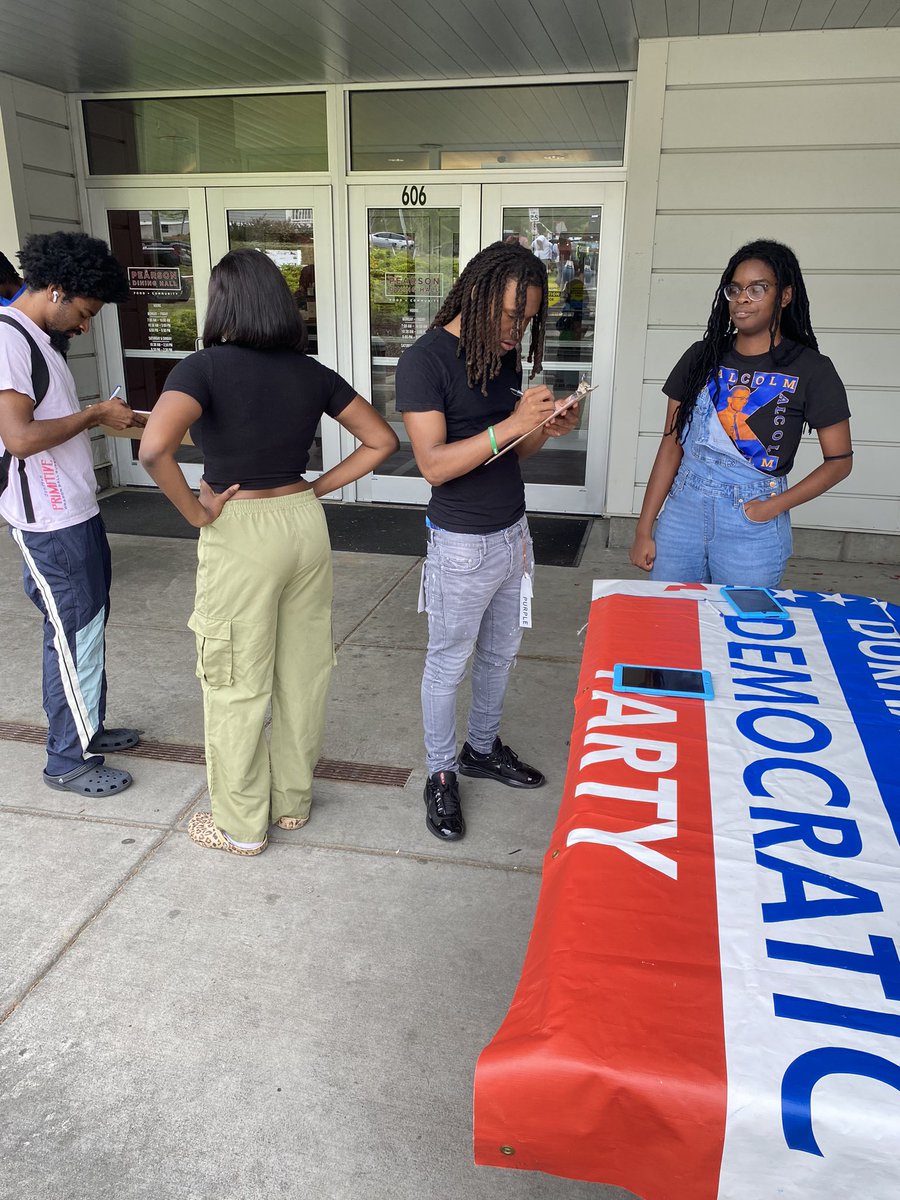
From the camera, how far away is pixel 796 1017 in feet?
3.34

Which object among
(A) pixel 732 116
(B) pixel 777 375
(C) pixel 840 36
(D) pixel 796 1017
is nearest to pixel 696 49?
(A) pixel 732 116

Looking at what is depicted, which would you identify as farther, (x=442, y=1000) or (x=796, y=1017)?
(x=442, y=1000)

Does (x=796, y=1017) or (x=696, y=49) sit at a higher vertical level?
(x=696, y=49)

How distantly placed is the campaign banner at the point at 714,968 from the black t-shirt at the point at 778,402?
1121mm

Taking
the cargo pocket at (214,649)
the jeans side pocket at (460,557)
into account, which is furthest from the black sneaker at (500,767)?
the cargo pocket at (214,649)

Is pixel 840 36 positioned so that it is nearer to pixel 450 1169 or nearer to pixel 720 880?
pixel 720 880

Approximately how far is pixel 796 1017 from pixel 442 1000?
1.35 metres

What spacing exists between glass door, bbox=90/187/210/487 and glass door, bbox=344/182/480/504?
1256 millimetres

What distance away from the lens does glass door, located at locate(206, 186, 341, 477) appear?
21.5ft

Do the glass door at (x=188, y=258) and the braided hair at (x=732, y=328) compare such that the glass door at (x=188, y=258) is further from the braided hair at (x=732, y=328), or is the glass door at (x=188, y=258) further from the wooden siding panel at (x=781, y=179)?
the braided hair at (x=732, y=328)

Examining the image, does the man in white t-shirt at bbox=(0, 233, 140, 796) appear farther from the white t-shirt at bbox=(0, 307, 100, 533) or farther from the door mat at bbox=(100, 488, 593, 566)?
the door mat at bbox=(100, 488, 593, 566)

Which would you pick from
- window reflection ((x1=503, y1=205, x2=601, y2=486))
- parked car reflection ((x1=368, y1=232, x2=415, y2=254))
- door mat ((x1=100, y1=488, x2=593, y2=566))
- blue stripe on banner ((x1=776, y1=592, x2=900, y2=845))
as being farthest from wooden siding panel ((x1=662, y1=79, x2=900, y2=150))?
blue stripe on banner ((x1=776, y1=592, x2=900, y2=845))

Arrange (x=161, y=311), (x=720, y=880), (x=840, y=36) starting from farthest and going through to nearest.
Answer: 1. (x=161, y=311)
2. (x=840, y=36)
3. (x=720, y=880)

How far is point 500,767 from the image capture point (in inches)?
125
